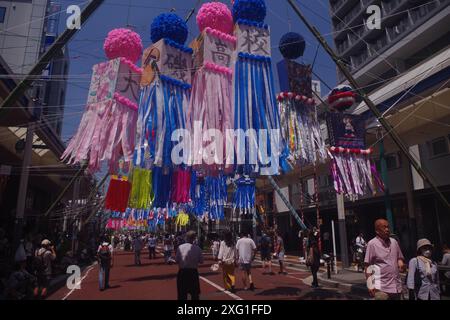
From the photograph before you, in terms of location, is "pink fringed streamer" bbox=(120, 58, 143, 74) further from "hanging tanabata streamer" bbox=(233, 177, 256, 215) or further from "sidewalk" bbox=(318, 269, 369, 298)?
"sidewalk" bbox=(318, 269, 369, 298)

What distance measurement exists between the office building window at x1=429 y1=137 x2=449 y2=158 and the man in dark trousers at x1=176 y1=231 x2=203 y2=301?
12.9 meters

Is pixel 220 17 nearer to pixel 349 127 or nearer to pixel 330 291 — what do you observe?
pixel 349 127

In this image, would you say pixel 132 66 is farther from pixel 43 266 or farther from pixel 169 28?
pixel 43 266

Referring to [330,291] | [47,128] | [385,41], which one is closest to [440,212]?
[330,291]

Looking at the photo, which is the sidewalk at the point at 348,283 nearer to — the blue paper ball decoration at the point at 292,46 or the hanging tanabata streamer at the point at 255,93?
the hanging tanabata streamer at the point at 255,93

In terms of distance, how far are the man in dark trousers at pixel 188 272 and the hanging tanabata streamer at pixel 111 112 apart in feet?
5.96

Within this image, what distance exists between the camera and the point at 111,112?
18.9 feet

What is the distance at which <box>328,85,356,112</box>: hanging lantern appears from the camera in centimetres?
918

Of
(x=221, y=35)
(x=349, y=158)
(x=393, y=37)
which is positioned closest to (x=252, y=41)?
(x=221, y=35)

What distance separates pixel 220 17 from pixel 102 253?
→ 25.9 feet

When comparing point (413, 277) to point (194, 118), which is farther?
point (194, 118)

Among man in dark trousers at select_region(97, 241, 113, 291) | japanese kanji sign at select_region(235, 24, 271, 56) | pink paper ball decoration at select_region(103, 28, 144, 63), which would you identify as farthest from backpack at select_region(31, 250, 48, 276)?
japanese kanji sign at select_region(235, 24, 271, 56)
